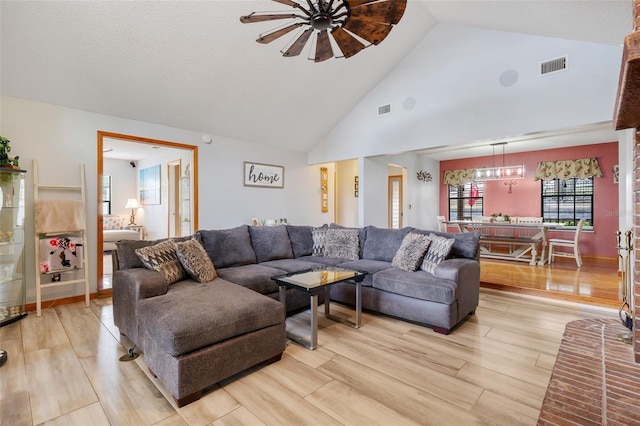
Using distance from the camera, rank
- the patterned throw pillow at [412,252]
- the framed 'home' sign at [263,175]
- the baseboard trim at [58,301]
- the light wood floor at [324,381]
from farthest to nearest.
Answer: the framed 'home' sign at [263,175] < the baseboard trim at [58,301] < the patterned throw pillow at [412,252] < the light wood floor at [324,381]

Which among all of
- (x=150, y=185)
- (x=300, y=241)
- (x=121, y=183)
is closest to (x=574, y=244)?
(x=300, y=241)

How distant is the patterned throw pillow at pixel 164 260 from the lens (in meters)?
2.61

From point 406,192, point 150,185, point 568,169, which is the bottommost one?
point 406,192

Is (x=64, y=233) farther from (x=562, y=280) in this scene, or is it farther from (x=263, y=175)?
(x=562, y=280)

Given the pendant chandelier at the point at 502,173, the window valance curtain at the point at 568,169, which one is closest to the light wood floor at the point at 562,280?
the pendant chandelier at the point at 502,173

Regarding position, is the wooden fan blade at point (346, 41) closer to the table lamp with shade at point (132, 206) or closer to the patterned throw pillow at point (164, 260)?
the patterned throw pillow at point (164, 260)

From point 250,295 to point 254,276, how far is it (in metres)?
0.77

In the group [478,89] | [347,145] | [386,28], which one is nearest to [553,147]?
[478,89]

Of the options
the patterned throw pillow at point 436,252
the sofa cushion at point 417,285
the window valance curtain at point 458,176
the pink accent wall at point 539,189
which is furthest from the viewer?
the window valance curtain at point 458,176

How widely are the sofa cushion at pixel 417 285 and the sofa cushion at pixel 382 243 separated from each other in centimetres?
51

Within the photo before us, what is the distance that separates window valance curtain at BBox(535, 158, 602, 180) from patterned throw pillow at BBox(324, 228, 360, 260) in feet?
19.2

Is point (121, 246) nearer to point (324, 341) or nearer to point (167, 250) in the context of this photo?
point (167, 250)

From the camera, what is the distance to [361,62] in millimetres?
4723

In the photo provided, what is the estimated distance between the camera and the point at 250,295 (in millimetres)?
2346
